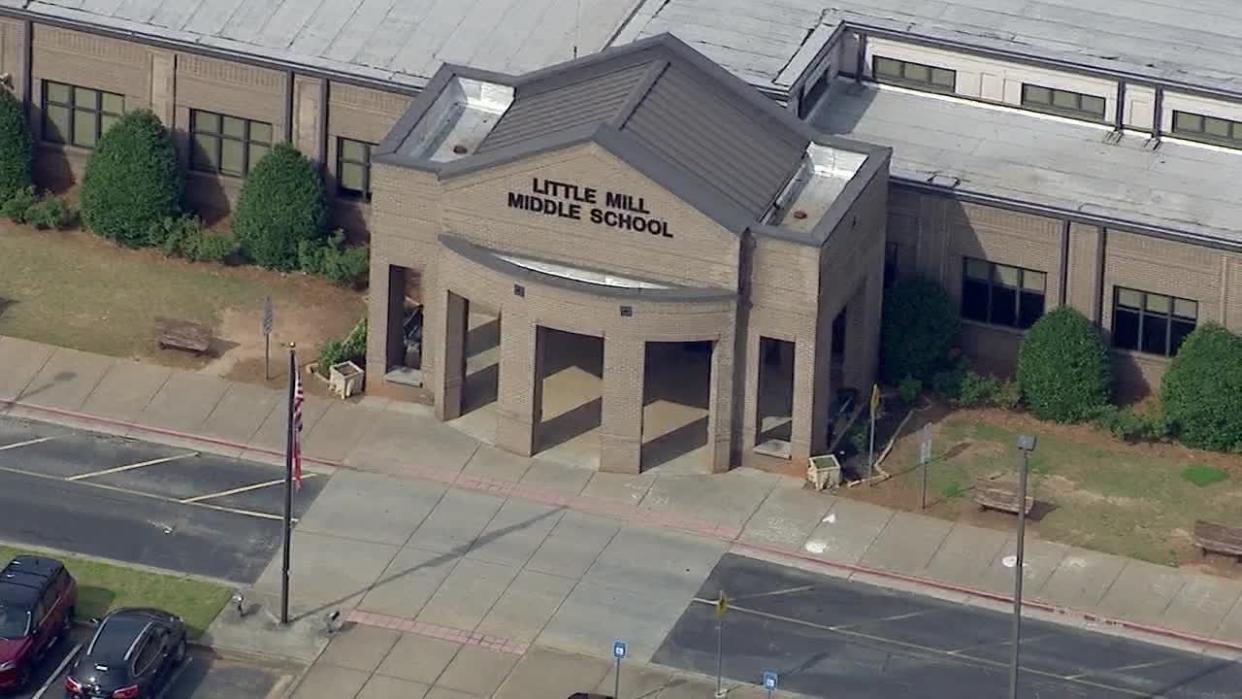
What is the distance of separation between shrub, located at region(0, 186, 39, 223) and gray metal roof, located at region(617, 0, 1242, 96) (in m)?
16.9

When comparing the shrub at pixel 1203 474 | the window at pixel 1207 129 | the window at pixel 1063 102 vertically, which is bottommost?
the shrub at pixel 1203 474

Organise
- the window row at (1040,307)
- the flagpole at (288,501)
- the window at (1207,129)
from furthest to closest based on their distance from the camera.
Result: the window at (1207,129)
the window row at (1040,307)
the flagpole at (288,501)

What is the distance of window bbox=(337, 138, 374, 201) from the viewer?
322 feet

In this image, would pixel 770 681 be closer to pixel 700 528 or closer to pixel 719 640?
pixel 719 640

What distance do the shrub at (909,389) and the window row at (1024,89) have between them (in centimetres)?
876

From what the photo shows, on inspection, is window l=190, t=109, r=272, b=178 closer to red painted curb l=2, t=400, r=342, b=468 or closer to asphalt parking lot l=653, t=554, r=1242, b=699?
red painted curb l=2, t=400, r=342, b=468

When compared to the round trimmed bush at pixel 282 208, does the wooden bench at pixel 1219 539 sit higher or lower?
lower

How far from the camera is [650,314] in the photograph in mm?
86938

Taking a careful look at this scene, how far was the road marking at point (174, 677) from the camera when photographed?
7944 centimetres

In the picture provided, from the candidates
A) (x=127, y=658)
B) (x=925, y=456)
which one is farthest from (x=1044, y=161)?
(x=127, y=658)

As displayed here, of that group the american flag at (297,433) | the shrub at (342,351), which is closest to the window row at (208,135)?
the shrub at (342,351)

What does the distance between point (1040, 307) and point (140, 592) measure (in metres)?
24.6

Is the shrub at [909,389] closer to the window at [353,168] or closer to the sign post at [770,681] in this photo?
the sign post at [770,681]

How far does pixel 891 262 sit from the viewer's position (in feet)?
308
